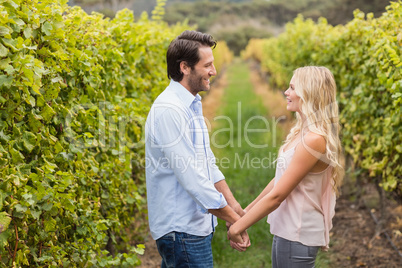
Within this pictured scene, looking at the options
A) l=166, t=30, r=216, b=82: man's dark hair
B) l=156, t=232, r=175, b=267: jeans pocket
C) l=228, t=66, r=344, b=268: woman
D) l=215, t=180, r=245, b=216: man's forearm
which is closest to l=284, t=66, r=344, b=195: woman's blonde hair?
l=228, t=66, r=344, b=268: woman

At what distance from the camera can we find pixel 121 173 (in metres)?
4.05

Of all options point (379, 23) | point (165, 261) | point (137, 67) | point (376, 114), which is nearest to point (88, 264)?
point (165, 261)

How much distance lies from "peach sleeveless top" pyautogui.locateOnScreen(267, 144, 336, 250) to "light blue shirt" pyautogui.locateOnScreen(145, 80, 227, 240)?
417mm

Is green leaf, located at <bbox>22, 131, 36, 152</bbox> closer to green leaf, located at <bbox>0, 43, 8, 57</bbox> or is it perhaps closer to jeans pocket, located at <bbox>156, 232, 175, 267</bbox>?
green leaf, located at <bbox>0, 43, 8, 57</bbox>

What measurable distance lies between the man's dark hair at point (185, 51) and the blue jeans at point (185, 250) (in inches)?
37.2

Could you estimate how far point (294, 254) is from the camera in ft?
8.21

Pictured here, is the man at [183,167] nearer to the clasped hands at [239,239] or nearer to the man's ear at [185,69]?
the man's ear at [185,69]

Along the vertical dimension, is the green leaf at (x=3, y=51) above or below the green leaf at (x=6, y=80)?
above

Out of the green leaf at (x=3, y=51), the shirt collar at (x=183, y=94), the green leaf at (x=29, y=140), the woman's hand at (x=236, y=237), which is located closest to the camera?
the green leaf at (x=3, y=51)

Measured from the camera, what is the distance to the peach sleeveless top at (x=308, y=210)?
250 cm

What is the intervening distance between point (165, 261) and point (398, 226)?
431 cm

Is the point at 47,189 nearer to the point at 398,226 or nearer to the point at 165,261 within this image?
the point at 165,261

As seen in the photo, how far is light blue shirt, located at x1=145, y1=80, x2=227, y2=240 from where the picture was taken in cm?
234

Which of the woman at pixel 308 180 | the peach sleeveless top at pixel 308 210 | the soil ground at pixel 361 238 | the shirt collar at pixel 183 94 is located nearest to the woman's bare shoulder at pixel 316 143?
the woman at pixel 308 180
